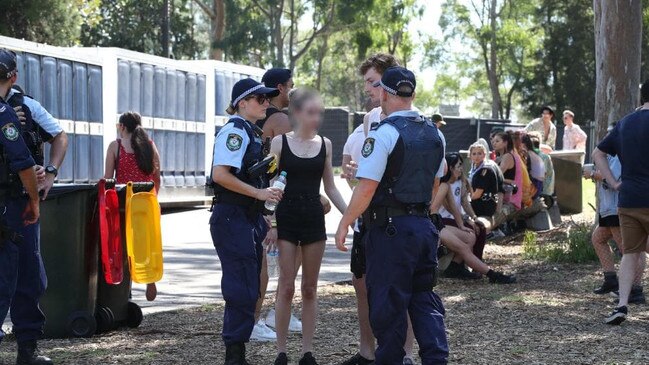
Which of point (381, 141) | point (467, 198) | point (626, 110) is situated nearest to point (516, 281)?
point (467, 198)

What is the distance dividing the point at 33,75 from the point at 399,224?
1293 cm

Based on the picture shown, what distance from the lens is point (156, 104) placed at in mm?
22719

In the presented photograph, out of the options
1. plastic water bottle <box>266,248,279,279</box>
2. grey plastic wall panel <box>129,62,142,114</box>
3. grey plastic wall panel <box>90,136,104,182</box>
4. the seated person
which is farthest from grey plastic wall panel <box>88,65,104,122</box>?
plastic water bottle <box>266,248,279,279</box>

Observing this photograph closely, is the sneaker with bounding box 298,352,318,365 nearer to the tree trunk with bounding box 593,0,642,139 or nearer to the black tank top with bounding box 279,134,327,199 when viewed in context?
the black tank top with bounding box 279,134,327,199

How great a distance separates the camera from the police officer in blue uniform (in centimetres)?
659

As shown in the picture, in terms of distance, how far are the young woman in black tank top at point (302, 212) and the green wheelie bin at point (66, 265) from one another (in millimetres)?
1681

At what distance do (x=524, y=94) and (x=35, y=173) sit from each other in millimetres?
59461

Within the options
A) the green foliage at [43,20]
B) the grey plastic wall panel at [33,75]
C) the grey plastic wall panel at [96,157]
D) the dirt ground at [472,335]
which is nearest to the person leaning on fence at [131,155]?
the dirt ground at [472,335]

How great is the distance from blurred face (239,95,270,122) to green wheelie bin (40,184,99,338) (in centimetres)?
187

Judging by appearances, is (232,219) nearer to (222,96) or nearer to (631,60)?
(631,60)

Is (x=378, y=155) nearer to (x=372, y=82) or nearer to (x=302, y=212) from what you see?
(x=302, y=212)

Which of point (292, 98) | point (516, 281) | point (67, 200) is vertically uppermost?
point (292, 98)

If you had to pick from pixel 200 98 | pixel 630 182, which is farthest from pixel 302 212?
pixel 200 98

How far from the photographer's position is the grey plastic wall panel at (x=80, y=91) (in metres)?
20.1
